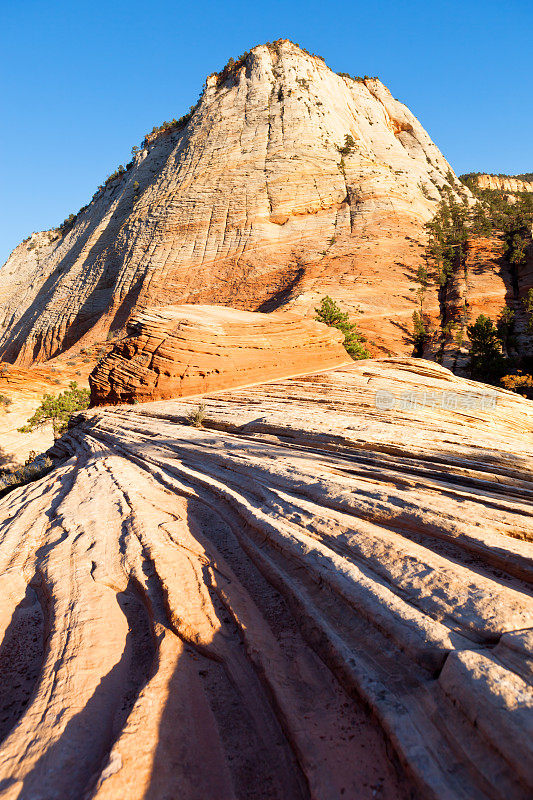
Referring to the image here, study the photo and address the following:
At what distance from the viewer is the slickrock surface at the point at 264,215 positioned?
106ft

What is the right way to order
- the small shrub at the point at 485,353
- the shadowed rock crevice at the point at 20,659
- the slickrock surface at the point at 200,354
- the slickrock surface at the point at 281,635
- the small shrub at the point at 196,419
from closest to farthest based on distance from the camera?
the slickrock surface at the point at 281,635 → the shadowed rock crevice at the point at 20,659 → the small shrub at the point at 196,419 → the slickrock surface at the point at 200,354 → the small shrub at the point at 485,353

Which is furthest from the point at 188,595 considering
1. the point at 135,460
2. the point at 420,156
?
the point at 420,156

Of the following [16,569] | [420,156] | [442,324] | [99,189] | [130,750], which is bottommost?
[16,569]

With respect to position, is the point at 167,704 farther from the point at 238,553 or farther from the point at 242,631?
the point at 238,553

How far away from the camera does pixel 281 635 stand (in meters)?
2.54

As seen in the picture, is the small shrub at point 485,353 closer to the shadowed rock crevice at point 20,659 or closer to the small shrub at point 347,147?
the small shrub at point 347,147

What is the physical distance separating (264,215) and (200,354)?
87.2 ft

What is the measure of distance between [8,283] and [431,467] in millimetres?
69064

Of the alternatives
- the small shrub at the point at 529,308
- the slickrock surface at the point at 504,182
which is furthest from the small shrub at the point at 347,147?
the slickrock surface at the point at 504,182

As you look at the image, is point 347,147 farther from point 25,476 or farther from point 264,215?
point 25,476

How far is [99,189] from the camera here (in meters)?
56.4

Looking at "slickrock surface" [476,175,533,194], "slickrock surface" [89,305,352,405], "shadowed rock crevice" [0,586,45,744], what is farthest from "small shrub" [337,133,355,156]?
"slickrock surface" [476,175,533,194]

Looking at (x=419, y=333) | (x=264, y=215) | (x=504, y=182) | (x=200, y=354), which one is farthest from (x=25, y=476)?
(x=504, y=182)

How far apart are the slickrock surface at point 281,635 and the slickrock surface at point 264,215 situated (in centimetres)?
2424
